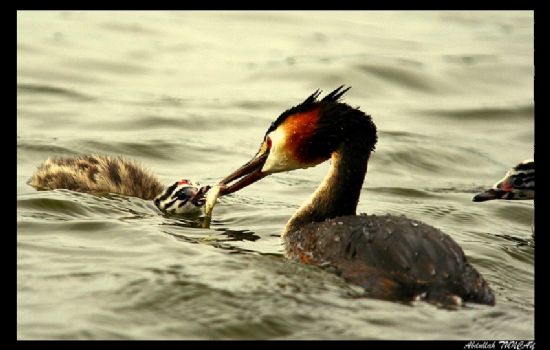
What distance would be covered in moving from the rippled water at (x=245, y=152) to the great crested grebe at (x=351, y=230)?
0.13 m

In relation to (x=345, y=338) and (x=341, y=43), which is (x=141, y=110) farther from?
(x=345, y=338)

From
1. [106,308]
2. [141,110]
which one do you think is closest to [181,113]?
[141,110]

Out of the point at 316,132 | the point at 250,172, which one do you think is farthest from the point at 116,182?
the point at 316,132

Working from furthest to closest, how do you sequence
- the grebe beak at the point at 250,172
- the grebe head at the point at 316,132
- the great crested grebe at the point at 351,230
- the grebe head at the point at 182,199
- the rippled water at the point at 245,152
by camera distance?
the grebe head at the point at 182,199
the grebe beak at the point at 250,172
the grebe head at the point at 316,132
the great crested grebe at the point at 351,230
the rippled water at the point at 245,152

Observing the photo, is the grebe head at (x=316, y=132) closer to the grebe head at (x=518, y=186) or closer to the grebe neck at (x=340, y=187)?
the grebe neck at (x=340, y=187)

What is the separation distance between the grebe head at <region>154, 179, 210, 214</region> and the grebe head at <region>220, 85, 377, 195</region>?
49.7 inches

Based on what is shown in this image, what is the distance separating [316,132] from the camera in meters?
7.70

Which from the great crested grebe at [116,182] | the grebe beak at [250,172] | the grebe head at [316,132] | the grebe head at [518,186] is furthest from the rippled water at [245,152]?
the grebe head at [316,132]

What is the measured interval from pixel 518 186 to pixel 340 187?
70.6 inches

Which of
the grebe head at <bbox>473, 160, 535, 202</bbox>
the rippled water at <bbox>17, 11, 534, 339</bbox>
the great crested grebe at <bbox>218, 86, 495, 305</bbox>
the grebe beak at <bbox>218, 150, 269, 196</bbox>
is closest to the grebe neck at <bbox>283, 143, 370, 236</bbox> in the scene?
the great crested grebe at <bbox>218, 86, 495, 305</bbox>

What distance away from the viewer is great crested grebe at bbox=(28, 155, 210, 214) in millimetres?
9031

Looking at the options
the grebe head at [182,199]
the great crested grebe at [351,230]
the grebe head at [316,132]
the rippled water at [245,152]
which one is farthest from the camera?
the grebe head at [182,199]

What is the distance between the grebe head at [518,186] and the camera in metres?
8.77

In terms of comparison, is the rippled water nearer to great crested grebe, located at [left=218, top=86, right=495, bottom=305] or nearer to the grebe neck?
great crested grebe, located at [left=218, top=86, right=495, bottom=305]
